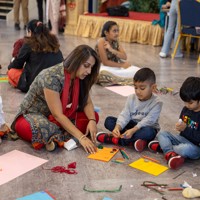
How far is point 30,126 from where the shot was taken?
2.57 meters

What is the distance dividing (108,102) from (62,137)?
1145 millimetres

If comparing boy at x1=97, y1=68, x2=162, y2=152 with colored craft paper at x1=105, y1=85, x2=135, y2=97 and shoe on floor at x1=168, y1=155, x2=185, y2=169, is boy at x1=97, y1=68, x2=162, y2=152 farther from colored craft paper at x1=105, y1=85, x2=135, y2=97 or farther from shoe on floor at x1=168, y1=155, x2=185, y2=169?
colored craft paper at x1=105, y1=85, x2=135, y2=97

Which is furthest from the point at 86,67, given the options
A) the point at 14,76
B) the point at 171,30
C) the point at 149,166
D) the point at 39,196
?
the point at 171,30

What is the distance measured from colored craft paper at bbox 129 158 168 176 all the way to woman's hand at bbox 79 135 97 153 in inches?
11.2

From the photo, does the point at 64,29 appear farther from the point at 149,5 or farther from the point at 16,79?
the point at 16,79

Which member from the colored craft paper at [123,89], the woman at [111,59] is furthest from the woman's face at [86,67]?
the woman at [111,59]

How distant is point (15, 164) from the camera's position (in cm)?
236

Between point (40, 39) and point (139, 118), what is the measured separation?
1291mm

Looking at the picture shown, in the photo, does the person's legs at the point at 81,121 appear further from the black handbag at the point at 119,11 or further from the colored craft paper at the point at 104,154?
the black handbag at the point at 119,11

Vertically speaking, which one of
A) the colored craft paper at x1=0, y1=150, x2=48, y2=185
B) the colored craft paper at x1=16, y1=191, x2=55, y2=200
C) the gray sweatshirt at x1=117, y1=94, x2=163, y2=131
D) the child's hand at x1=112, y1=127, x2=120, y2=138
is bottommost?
the colored craft paper at x1=0, y1=150, x2=48, y2=185

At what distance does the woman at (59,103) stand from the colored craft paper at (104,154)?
0.15 feet

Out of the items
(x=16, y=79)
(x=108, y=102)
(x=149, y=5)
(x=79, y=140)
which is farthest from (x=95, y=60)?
(x=149, y=5)

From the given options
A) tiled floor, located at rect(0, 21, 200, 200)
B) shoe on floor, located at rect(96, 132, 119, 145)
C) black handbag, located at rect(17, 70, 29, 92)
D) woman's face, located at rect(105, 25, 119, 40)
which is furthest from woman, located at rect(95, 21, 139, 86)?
shoe on floor, located at rect(96, 132, 119, 145)

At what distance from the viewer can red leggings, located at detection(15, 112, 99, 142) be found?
2.59 meters
